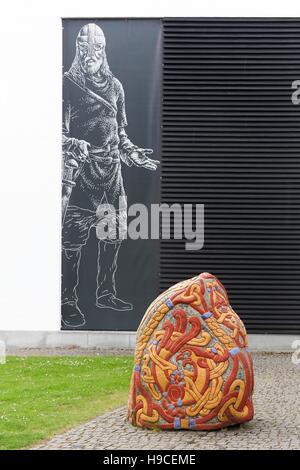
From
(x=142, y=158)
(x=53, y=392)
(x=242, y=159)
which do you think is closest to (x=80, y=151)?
(x=142, y=158)

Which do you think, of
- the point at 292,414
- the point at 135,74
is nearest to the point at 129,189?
the point at 135,74

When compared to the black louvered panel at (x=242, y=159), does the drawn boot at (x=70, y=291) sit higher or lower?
lower

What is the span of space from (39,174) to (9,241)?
3.75 ft

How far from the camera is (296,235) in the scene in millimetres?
12883

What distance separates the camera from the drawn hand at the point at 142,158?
13.1 m

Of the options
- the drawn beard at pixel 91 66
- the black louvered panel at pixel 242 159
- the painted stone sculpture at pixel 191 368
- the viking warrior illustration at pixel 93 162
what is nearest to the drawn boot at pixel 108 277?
the viking warrior illustration at pixel 93 162

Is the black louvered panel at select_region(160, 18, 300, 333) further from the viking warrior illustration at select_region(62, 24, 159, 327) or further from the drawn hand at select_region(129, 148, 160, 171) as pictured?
the viking warrior illustration at select_region(62, 24, 159, 327)

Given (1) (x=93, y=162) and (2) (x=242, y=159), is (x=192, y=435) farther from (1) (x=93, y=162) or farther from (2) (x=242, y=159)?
(1) (x=93, y=162)

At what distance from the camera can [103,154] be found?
13.1 metres

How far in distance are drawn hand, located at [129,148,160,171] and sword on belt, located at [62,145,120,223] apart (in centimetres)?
25

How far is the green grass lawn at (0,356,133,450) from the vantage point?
278 inches

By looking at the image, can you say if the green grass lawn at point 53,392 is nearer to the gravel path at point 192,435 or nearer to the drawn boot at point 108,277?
the gravel path at point 192,435

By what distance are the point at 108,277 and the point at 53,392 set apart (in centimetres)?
428

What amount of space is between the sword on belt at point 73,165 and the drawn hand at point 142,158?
25cm
